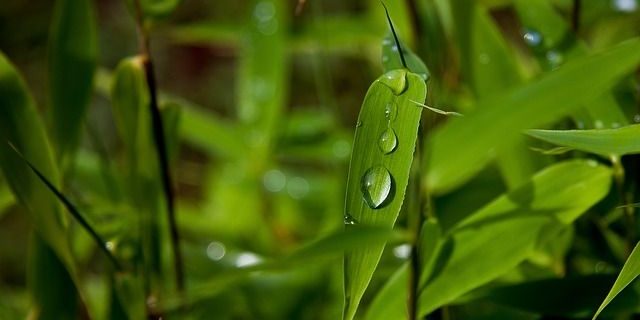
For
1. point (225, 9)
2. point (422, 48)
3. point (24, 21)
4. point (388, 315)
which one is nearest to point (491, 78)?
point (422, 48)

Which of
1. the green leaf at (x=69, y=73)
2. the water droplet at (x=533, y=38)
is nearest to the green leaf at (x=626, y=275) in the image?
the water droplet at (x=533, y=38)

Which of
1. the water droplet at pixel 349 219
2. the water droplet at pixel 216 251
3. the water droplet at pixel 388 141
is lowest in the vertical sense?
the water droplet at pixel 216 251

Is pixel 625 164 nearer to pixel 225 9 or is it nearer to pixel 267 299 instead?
pixel 267 299

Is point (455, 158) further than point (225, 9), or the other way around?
point (225, 9)

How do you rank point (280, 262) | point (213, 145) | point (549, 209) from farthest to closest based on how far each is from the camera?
point (213, 145) → point (549, 209) → point (280, 262)

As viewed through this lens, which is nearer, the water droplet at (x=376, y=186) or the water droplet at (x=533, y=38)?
the water droplet at (x=376, y=186)

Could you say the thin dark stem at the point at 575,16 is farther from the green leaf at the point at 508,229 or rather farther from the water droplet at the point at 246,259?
the water droplet at the point at 246,259

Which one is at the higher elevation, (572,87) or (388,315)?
(572,87)
